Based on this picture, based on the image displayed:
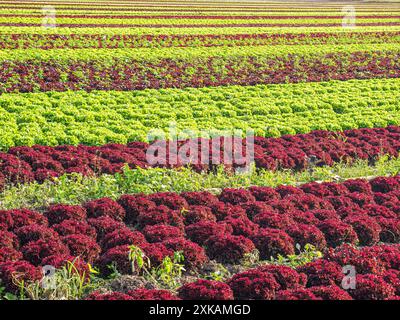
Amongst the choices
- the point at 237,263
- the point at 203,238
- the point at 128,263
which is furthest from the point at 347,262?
the point at 128,263

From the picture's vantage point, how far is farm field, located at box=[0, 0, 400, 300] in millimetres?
7488

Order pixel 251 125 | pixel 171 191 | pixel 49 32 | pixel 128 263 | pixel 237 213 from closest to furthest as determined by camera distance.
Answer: pixel 128 263 → pixel 237 213 → pixel 171 191 → pixel 251 125 → pixel 49 32

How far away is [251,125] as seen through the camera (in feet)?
48.5

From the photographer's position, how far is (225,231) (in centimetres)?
882

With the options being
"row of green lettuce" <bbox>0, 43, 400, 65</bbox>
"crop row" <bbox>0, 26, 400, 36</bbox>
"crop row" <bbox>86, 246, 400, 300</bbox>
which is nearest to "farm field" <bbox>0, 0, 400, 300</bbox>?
"crop row" <bbox>86, 246, 400, 300</bbox>

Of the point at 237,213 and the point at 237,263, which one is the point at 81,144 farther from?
the point at 237,263

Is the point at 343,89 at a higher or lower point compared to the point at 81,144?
higher

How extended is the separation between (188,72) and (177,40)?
739 cm

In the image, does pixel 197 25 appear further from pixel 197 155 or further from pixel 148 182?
pixel 148 182

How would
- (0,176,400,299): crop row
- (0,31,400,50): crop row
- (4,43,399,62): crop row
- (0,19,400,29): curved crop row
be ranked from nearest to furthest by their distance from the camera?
1. (0,176,400,299): crop row
2. (4,43,399,62): crop row
3. (0,31,400,50): crop row
4. (0,19,400,29): curved crop row

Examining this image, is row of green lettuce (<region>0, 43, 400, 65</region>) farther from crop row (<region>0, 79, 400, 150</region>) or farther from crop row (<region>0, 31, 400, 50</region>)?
crop row (<region>0, 79, 400, 150</region>)

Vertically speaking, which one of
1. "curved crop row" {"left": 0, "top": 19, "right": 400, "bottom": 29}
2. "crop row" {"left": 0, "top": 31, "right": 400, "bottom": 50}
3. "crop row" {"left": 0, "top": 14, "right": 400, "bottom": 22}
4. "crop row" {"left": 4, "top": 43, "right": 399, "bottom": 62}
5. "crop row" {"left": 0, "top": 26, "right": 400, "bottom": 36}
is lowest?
"crop row" {"left": 4, "top": 43, "right": 399, "bottom": 62}

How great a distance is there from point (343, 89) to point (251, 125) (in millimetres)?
6221

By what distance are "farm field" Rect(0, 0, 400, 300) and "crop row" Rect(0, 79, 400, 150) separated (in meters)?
0.06
